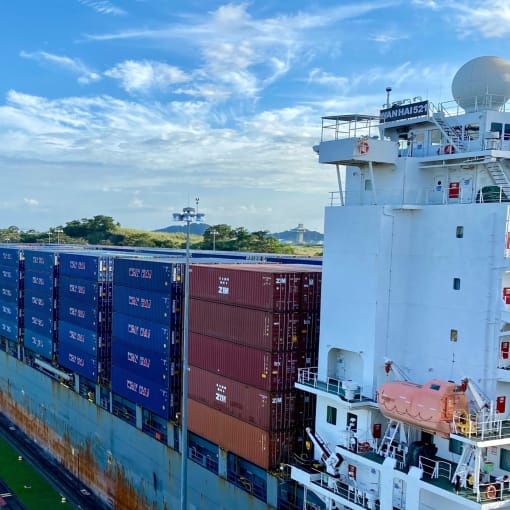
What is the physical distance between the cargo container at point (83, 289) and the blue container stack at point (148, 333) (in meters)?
2.01

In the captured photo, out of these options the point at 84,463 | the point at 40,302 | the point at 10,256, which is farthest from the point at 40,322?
the point at 84,463

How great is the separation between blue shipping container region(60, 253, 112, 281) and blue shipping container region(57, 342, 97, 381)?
5.49 metres

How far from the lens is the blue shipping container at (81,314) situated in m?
39.6

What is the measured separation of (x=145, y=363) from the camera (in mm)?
33844

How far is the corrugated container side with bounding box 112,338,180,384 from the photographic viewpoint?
31.7 metres

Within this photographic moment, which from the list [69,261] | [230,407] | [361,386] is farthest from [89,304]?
[361,386]

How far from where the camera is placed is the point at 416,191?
Answer: 2319 centimetres

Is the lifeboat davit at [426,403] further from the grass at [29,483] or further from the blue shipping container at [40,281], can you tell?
the blue shipping container at [40,281]

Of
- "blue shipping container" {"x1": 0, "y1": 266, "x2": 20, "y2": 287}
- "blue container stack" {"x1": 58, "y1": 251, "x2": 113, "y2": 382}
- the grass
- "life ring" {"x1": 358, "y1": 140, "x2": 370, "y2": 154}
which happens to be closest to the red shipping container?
"life ring" {"x1": 358, "y1": 140, "x2": 370, "y2": 154}

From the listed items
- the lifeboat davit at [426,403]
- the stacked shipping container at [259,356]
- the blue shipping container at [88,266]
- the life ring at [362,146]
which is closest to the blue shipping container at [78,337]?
the blue shipping container at [88,266]

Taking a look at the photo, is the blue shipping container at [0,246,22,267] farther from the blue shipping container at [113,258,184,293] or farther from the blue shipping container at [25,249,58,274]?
the blue shipping container at [113,258,184,293]

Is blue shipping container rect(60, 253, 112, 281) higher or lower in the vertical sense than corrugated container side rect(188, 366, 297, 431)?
higher

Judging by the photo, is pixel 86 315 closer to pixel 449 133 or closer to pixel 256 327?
pixel 256 327

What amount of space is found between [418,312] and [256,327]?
7156 millimetres
